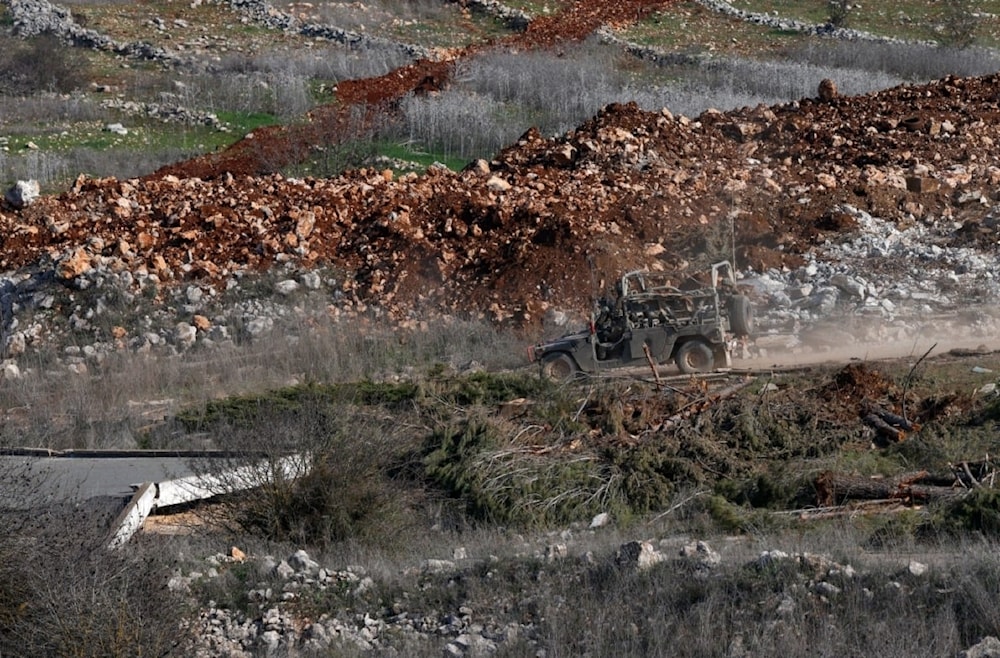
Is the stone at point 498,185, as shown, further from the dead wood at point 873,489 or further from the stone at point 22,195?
the dead wood at point 873,489

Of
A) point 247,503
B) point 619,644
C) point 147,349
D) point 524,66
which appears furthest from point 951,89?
point 619,644

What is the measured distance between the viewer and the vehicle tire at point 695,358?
16.3 m

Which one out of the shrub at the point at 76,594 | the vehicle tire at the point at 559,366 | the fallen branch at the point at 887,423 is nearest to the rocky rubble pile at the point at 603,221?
the vehicle tire at the point at 559,366

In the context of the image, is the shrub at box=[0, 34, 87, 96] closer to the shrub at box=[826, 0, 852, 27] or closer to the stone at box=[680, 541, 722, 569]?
the shrub at box=[826, 0, 852, 27]

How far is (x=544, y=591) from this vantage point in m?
9.80

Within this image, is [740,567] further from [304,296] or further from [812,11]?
[812,11]

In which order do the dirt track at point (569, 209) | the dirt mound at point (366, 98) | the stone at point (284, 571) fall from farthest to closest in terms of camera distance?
the dirt mound at point (366, 98) < the dirt track at point (569, 209) < the stone at point (284, 571)

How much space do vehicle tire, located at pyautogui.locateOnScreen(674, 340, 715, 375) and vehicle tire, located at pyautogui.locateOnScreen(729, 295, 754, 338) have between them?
42cm

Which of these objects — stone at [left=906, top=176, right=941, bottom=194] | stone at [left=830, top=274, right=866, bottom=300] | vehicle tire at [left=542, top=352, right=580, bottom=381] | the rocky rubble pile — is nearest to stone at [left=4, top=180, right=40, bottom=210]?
the rocky rubble pile

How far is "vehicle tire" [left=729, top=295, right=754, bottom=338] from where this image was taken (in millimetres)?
16328

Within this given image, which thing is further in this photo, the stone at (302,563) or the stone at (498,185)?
the stone at (498,185)

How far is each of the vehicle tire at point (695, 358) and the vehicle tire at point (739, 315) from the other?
0.42 meters

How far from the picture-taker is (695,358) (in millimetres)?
16344

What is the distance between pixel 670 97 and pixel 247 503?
22.4 meters
